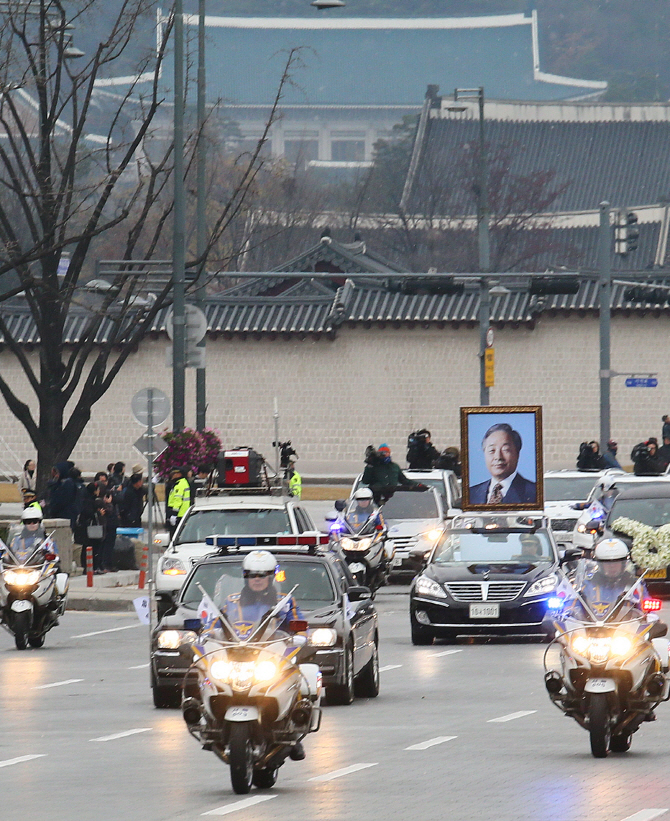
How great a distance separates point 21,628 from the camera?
20.8 m

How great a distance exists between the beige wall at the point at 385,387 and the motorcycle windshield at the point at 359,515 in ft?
83.3

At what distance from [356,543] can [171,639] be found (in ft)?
36.8

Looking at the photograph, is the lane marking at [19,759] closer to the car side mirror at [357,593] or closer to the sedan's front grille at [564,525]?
the car side mirror at [357,593]

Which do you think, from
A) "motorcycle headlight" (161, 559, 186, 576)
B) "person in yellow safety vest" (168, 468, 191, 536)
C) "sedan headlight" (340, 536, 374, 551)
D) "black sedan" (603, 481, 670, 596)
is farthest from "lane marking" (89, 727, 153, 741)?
"black sedan" (603, 481, 670, 596)

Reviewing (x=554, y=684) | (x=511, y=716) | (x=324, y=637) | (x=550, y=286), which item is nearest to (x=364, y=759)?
(x=554, y=684)

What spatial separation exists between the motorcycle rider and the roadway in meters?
0.95

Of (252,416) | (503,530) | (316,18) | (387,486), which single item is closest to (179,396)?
(387,486)

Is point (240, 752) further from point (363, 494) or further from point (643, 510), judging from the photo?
point (643, 510)

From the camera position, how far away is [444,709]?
1517 cm

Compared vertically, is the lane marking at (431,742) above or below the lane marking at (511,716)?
above

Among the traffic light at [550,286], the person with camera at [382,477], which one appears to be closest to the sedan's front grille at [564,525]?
the person with camera at [382,477]

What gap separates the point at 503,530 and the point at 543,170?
66133 millimetres

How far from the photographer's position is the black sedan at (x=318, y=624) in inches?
603

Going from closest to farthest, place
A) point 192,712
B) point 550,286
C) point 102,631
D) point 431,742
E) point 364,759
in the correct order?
point 192,712 → point 364,759 → point 431,742 → point 102,631 → point 550,286
